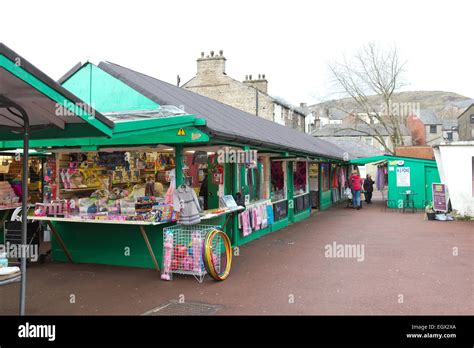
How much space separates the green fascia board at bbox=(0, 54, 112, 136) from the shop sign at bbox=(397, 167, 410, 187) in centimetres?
1759

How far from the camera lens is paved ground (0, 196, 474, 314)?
5.84 meters

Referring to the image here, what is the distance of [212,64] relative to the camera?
97.5 ft

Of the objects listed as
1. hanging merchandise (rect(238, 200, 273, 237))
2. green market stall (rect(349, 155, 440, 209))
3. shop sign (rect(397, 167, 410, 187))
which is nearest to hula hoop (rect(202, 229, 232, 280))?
hanging merchandise (rect(238, 200, 273, 237))

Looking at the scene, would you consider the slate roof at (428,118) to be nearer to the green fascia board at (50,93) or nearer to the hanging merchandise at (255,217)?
the hanging merchandise at (255,217)

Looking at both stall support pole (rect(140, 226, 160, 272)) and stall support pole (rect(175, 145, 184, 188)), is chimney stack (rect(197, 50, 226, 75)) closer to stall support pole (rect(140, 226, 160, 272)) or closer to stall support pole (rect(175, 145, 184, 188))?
stall support pole (rect(175, 145, 184, 188))

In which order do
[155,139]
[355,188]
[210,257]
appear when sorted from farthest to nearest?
[355,188]
[155,139]
[210,257]

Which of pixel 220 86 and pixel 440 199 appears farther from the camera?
pixel 220 86

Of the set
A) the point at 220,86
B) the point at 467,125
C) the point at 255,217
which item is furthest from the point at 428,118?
the point at 255,217

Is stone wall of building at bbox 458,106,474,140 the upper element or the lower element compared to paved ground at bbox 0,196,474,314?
upper

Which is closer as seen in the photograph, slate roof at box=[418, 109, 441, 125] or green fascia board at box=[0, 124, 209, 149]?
green fascia board at box=[0, 124, 209, 149]

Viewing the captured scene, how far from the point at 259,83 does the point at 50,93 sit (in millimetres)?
28717

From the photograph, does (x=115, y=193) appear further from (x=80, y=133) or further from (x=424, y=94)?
(x=424, y=94)

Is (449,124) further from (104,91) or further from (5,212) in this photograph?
(5,212)

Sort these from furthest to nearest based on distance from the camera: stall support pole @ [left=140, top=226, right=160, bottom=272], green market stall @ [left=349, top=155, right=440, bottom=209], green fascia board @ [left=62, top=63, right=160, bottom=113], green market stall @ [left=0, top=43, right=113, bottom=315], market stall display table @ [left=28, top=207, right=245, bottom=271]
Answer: green market stall @ [left=349, top=155, right=440, bottom=209] < green fascia board @ [left=62, top=63, right=160, bottom=113] < market stall display table @ [left=28, top=207, right=245, bottom=271] < stall support pole @ [left=140, top=226, right=160, bottom=272] < green market stall @ [left=0, top=43, right=113, bottom=315]
